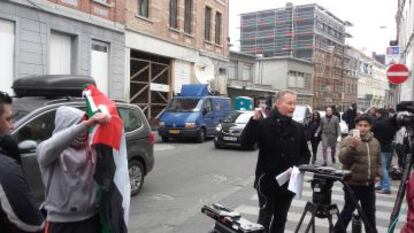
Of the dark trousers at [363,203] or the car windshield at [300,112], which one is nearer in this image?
the dark trousers at [363,203]

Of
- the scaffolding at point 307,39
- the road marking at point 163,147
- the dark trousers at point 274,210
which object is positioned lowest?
the road marking at point 163,147

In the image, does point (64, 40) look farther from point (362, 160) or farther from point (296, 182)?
point (296, 182)

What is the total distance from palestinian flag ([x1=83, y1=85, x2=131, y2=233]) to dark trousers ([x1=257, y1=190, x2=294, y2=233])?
6.55 ft

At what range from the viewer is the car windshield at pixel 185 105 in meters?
19.4

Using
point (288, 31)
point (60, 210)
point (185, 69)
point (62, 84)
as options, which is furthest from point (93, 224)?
point (288, 31)

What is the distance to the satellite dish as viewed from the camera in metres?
29.5

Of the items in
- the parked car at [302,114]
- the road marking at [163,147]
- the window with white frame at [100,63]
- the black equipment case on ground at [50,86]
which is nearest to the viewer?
the black equipment case on ground at [50,86]

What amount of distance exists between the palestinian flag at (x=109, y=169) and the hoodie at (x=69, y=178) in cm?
10

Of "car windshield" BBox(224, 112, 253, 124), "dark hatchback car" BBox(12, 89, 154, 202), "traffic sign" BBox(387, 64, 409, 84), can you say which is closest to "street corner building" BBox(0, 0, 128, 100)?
"car windshield" BBox(224, 112, 253, 124)

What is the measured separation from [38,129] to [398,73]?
9.32 metres

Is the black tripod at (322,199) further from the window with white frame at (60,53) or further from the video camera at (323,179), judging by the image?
the window with white frame at (60,53)

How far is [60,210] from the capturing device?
3113mm

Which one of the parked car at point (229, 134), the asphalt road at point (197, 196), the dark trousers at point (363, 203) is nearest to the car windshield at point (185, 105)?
the parked car at point (229, 134)

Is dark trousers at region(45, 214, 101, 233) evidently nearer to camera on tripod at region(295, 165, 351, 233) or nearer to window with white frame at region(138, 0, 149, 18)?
camera on tripod at region(295, 165, 351, 233)
